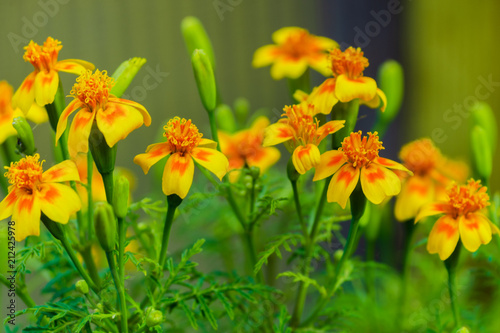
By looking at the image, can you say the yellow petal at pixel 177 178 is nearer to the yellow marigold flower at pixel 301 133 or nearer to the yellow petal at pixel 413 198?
the yellow marigold flower at pixel 301 133

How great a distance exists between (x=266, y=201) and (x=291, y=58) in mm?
144

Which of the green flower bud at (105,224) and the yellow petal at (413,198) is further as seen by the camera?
the yellow petal at (413,198)

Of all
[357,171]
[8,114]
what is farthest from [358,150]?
[8,114]

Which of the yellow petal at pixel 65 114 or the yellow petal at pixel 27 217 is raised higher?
the yellow petal at pixel 65 114

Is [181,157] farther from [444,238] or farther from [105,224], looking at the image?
[444,238]

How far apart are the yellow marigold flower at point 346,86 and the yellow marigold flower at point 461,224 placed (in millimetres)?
74

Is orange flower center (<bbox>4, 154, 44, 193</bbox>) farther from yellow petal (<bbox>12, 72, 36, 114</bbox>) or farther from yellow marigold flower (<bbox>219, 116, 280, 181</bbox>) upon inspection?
yellow marigold flower (<bbox>219, 116, 280, 181</bbox>)

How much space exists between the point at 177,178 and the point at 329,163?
0.09 m

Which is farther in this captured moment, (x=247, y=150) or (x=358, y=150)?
(x=247, y=150)

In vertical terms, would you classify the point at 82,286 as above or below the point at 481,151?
below

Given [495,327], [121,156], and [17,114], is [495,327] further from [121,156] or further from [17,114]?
[121,156]

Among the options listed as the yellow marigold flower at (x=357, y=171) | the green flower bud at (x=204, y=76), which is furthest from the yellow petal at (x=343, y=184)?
the green flower bud at (x=204, y=76)

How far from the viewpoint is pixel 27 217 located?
0.28m

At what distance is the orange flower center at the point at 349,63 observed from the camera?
34 cm
